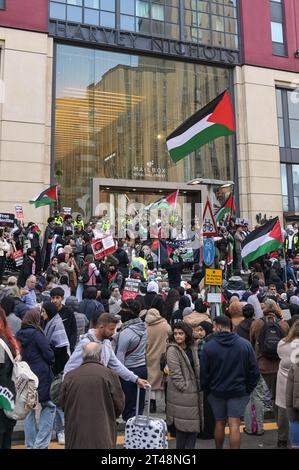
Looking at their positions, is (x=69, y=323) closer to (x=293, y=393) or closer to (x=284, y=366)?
(x=284, y=366)

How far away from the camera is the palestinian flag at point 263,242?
41.9 ft

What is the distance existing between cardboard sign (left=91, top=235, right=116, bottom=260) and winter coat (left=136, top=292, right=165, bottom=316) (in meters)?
4.48

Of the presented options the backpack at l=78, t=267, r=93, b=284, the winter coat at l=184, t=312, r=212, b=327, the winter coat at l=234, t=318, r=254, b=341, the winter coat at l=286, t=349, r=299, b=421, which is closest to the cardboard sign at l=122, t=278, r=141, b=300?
the backpack at l=78, t=267, r=93, b=284

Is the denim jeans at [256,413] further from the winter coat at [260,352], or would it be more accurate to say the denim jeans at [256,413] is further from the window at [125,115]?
the window at [125,115]

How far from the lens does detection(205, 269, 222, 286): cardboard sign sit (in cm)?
861

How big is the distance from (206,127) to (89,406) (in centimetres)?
726

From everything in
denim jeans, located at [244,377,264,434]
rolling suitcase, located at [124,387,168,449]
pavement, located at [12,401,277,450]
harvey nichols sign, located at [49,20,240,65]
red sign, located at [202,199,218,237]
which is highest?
harvey nichols sign, located at [49,20,240,65]

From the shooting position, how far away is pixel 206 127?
389 inches

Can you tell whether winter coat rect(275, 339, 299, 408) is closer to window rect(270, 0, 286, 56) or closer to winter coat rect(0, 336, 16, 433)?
winter coat rect(0, 336, 16, 433)

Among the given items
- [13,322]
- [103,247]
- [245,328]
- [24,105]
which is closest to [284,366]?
[245,328]

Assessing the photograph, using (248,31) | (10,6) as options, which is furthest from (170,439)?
(248,31)

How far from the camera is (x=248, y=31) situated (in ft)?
91.2

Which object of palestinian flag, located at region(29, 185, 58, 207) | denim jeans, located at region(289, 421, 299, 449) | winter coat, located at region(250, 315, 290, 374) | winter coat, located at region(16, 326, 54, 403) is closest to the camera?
denim jeans, located at region(289, 421, 299, 449)

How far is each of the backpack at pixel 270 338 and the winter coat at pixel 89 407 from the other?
3.28 meters
